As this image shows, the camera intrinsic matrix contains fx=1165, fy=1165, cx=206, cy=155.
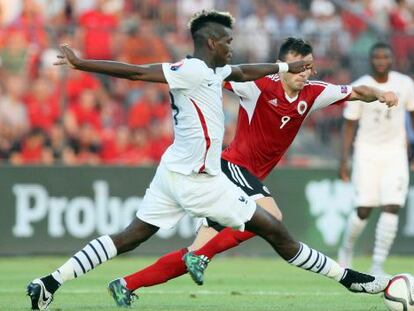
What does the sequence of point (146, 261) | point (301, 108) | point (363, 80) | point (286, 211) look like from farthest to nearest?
point (286, 211) < point (146, 261) < point (363, 80) < point (301, 108)

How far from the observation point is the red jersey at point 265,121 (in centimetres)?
1036

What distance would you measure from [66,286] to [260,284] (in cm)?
204

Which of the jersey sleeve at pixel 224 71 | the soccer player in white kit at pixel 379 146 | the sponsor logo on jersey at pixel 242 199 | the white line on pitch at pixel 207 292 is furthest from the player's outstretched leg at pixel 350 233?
the jersey sleeve at pixel 224 71

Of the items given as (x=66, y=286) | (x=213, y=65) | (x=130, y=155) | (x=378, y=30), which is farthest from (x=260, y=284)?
(x=378, y=30)

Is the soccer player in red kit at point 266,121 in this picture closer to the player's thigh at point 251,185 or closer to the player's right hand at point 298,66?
the player's thigh at point 251,185

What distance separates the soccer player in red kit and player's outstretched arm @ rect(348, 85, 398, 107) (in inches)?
0.4

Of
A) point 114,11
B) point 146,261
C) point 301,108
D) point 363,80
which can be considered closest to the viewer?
point 301,108

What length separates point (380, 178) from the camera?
13.8 metres

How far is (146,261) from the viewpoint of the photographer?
1577cm

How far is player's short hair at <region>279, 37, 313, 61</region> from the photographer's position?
1040 cm

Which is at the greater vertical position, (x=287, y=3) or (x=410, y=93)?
(x=287, y=3)

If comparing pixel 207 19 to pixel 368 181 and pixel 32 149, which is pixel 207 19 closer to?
pixel 368 181

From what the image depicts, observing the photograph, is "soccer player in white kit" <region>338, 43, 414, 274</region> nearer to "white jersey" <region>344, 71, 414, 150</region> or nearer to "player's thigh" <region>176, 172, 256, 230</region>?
"white jersey" <region>344, 71, 414, 150</region>

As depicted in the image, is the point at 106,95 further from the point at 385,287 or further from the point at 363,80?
the point at 385,287
